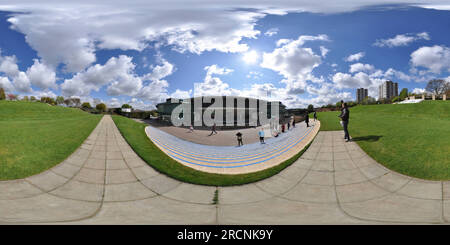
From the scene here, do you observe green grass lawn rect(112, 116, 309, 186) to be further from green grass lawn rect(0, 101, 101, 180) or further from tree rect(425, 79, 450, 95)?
tree rect(425, 79, 450, 95)

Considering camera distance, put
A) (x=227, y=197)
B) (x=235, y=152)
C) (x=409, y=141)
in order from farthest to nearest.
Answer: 1. (x=235, y=152)
2. (x=409, y=141)
3. (x=227, y=197)

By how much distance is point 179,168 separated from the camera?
6.53 ft

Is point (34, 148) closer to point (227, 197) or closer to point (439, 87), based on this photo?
point (227, 197)

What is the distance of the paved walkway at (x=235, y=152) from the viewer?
2004mm

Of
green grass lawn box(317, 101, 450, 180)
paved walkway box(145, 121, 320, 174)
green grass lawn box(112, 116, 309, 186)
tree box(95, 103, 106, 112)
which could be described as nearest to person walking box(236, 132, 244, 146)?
paved walkway box(145, 121, 320, 174)

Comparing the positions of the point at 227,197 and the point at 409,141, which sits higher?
the point at 409,141

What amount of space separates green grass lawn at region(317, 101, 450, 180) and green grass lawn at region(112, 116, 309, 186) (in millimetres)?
844

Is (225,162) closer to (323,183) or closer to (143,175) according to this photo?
(143,175)

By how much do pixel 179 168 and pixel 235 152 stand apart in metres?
0.81

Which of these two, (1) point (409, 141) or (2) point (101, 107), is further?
(2) point (101, 107)

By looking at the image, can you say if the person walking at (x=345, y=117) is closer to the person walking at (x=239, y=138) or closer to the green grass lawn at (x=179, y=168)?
the green grass lawn at (x=179, y=168)

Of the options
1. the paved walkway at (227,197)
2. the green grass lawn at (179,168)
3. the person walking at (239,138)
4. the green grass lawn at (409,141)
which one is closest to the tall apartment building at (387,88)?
the green grass lawn at (409,141)

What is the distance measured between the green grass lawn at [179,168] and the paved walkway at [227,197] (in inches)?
2.8

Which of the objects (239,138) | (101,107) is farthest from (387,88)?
(101,107)
